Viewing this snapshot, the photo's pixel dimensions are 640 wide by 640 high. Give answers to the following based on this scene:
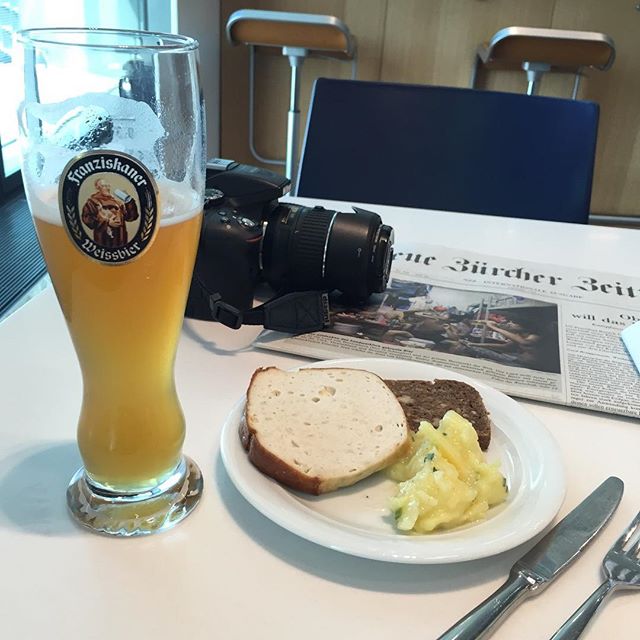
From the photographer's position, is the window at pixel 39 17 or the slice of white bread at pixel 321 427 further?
the window at pixel 39 17

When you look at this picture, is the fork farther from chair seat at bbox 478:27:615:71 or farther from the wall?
the wall

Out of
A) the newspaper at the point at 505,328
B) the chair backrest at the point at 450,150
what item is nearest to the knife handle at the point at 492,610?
the newspaper at the point at 505,328

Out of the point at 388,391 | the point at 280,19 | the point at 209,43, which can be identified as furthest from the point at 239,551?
the point at 209,43

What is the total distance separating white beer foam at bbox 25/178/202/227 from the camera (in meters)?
0.35

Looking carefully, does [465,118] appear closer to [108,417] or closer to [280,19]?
[108,417]

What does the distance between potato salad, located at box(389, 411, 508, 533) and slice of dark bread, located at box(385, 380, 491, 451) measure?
0.10 feet

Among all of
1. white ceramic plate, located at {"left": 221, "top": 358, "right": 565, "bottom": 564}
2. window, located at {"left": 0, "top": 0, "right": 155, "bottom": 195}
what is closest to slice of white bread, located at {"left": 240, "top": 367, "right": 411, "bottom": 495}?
white ceramic plate, located at {"left": 221, "top": 358, "right": 565, "bottom": 564}

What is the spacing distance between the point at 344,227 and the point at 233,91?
2.06 meters

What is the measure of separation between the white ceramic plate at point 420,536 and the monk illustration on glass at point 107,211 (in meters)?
0.16

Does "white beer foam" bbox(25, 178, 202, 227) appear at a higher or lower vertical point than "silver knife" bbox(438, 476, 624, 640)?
higher

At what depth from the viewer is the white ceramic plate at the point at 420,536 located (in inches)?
14.3

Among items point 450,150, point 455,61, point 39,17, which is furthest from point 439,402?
point 455,61

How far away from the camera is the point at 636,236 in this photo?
3.14 feet

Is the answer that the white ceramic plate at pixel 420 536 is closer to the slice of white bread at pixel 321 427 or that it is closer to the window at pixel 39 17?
the slice of white bread at pixel 321 427
